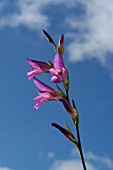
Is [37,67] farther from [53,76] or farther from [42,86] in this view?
[53,76]

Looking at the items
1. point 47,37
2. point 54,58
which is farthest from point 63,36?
point 54,58

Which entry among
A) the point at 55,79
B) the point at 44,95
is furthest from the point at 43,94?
the point at 55,79

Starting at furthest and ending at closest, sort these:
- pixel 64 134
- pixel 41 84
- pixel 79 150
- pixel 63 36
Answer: pixel 63 36 → pixel 41 84 → pixel 64 134 → pixel 79 150

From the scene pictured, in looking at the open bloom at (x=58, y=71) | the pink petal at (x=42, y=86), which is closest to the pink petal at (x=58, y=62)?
the open bloom at (x=58, y=71)

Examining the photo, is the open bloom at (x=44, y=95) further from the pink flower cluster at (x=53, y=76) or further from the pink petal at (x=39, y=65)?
the pink petal at (x=39, y=65)

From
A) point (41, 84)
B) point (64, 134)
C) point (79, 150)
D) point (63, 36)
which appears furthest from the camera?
point (63, 36)

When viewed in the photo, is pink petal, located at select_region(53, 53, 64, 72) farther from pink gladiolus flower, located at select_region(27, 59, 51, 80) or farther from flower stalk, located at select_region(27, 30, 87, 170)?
pink gladiolus flower, located at select_region(27, 59, 51, 80)

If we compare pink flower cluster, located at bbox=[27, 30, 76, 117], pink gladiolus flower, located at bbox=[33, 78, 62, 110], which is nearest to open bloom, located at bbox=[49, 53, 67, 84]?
pink flower cluster, located at bbox=[27, 30, 76, 117]

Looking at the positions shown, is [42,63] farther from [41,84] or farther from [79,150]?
[79,150]
